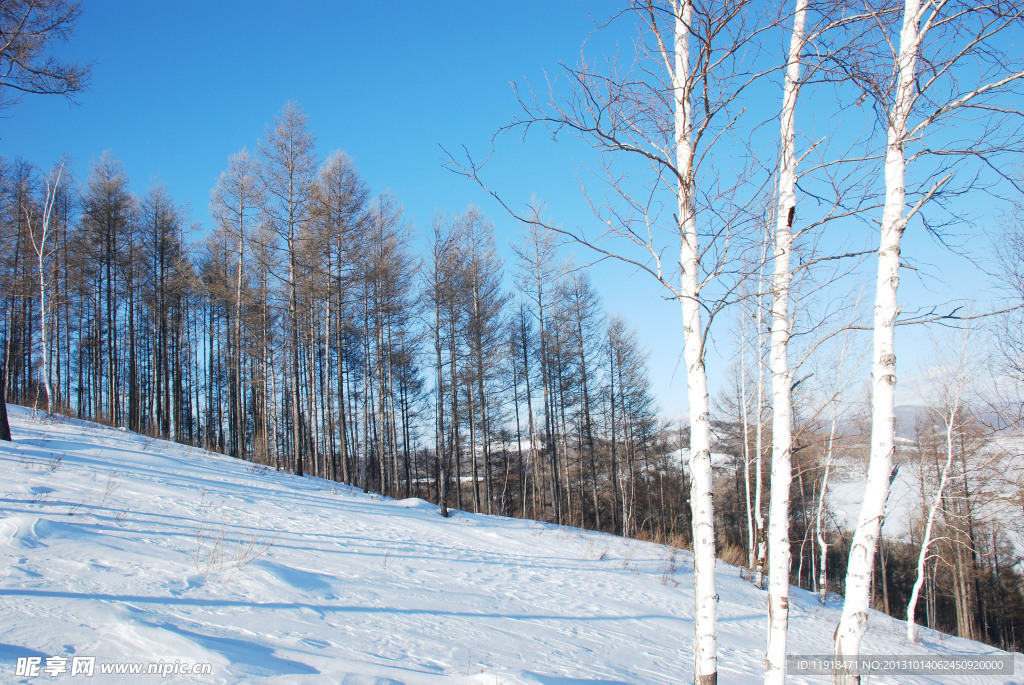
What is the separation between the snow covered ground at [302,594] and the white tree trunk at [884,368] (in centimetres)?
183

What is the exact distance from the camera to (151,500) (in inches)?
280

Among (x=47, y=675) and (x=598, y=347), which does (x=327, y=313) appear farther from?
(x=47, y=675)

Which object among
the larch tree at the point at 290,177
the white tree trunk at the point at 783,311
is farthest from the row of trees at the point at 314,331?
the white tree trunk at the point at 783,311

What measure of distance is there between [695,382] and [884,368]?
1274 mm

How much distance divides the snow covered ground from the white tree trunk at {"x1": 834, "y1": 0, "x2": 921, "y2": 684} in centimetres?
183

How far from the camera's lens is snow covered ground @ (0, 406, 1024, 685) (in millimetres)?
3256

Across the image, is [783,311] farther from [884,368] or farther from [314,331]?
[314,331]

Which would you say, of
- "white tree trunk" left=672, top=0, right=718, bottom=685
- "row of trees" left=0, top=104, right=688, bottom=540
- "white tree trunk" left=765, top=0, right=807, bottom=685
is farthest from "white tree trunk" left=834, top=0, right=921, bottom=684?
"row of trees" left=0, top=104, right=688, bottom=540

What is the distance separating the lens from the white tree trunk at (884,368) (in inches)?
131

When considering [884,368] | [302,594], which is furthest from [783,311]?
[302,594]

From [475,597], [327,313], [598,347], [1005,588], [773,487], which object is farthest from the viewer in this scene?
[1005,588]

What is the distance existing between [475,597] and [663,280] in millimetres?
4296

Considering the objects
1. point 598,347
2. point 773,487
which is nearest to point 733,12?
point 773,487

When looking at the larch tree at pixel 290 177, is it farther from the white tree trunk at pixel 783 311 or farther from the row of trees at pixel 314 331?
the white tree trunk at pixel 783 311
